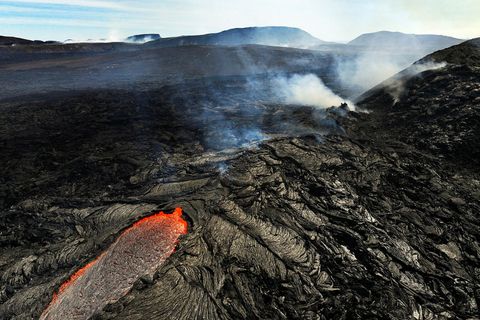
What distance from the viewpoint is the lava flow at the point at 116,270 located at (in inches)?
312

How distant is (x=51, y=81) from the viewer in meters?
41.0

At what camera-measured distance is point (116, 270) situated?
28.3 ft

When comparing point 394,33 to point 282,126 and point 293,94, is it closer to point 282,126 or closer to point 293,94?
point 293,94

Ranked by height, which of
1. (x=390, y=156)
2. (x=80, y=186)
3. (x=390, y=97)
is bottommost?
(x=80, y=186)

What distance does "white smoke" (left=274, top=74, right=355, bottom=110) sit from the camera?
88.8 feet

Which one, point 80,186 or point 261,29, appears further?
point 261,29

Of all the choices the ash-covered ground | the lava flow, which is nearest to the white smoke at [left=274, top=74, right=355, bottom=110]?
the ash-covered ground

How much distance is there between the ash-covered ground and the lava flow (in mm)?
323

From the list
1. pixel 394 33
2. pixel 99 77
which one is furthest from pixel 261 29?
pixel 99 77

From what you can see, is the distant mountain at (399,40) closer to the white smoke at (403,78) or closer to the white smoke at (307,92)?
the white smoke at (307,92)

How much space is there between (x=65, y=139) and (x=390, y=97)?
70.3 feet

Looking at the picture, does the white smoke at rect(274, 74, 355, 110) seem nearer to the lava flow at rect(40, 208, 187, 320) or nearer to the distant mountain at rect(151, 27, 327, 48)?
the lava flow at rect(40, 208, 187, 320)

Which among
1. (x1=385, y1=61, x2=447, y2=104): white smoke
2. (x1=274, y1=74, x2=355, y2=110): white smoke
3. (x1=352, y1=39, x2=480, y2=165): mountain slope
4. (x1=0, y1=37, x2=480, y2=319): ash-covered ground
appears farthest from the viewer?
(x1=274, y1=74, x2=355, y2=110): white smoke

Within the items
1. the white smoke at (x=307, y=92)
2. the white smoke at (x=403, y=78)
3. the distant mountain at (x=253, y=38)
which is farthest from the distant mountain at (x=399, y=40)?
the white smoke at (x=403, y=78)
